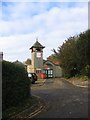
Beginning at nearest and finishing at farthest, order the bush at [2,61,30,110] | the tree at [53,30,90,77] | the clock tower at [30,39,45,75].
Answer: the bush at [2,61,30,110] → the tree at [53,30,90,77] → the clock tower at [30,39,45,75]

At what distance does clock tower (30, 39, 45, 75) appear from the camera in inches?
3004

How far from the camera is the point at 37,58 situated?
77.2 metres

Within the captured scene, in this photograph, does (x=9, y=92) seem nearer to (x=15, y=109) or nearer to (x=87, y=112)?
(x=15, y=109)

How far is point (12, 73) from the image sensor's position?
16.0 meters

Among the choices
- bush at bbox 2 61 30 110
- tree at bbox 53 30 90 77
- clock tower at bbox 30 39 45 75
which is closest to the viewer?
bush at bbox 2 61 30 110

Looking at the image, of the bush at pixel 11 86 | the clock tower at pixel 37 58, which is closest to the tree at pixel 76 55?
the clock tower at pixel 37 58

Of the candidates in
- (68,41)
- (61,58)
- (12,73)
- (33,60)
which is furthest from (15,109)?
(33,60)

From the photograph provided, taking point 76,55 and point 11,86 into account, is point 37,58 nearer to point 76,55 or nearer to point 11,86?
point 76,55

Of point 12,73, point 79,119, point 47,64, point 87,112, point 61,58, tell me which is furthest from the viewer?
point 47,64

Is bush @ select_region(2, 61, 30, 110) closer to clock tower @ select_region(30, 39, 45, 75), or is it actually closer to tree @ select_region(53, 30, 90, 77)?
tree @ select_region(53, 30, 90, 77)

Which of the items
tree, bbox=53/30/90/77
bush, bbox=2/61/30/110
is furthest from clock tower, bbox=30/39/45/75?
bush, bbox=2/61/30/110

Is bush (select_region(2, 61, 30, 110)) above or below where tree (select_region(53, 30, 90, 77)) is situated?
below

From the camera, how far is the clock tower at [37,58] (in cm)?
7631

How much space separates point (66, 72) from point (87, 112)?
161 feet
